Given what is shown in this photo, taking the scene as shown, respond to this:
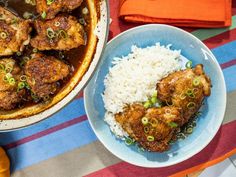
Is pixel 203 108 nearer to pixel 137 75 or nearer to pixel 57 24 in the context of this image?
pixel 137 75

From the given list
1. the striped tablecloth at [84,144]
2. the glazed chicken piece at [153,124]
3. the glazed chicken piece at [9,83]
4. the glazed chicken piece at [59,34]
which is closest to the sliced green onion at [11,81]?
the glazed chicken piece at [9,83]

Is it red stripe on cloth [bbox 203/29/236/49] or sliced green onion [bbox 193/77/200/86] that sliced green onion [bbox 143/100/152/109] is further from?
red stripe on cloth [bbox 203/29/236/49]

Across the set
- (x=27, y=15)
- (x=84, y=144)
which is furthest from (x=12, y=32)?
(x=84, y=144)

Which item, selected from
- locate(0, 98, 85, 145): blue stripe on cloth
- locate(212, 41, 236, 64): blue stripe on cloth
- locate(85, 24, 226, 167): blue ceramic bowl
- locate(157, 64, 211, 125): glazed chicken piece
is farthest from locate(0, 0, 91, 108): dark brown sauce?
locate(212, 41, 236, 64): blue stripe on cloth

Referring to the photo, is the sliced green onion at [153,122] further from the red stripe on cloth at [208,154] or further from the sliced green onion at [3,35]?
the sliced green onion at [3,35]

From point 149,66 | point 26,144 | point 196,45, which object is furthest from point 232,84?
point 26,144
